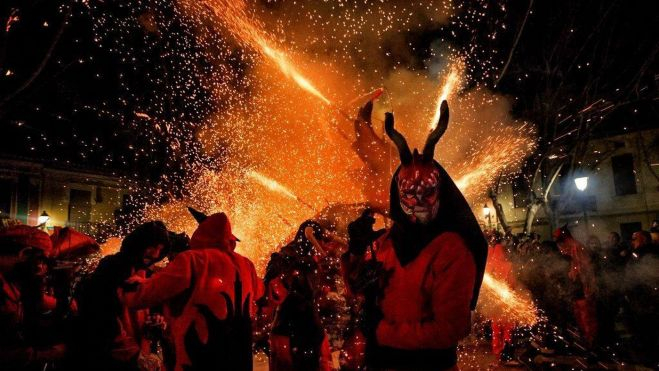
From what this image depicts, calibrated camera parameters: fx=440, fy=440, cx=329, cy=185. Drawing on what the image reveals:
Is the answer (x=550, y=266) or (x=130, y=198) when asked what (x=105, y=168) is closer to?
(x=130, y=198)

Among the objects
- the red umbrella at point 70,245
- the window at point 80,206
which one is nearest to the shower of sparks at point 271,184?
the red umbrella at point 70,245

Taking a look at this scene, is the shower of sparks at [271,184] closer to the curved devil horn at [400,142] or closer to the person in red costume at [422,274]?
the curved devil horn at [400,142]

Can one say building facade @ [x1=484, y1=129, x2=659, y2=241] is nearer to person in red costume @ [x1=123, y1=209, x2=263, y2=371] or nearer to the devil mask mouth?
the devil mask mouth

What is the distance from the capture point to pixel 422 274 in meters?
2.92

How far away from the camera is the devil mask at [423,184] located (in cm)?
304

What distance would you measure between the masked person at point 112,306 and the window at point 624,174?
1339 inches

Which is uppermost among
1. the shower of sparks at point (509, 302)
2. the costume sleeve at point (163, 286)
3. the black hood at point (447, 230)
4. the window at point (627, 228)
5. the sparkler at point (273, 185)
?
the window at point (627, 228)

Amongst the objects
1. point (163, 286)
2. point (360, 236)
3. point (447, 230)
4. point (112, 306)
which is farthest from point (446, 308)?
point (112, 306)

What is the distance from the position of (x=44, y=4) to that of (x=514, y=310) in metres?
13.0

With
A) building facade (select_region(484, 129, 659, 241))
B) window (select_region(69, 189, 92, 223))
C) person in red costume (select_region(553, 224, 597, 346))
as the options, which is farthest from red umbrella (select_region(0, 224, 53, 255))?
window (select_region(69, 189, 92, 223))

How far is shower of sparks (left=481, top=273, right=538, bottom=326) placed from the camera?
9.49 m

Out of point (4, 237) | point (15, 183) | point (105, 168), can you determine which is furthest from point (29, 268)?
point (105, 168)

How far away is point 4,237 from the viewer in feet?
13.7

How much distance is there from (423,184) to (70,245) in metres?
5.74
